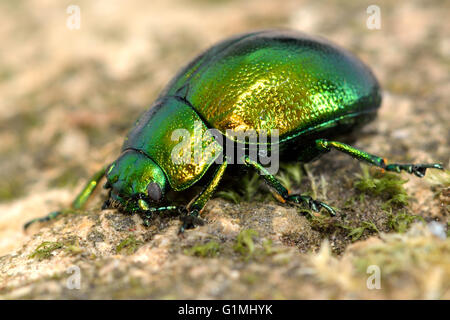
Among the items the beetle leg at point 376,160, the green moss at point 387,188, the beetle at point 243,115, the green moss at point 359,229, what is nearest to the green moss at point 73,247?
the beetle at point 243,115

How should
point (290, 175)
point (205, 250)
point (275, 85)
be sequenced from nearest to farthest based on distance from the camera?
point (205, 250) < point (275, 85) < point (290, 175)

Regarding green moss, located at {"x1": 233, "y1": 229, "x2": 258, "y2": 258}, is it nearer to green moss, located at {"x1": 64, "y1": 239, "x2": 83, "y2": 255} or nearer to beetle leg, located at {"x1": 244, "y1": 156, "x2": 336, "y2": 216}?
beetle leg, located at {"x1": 244, "y1": 156, "x2": 336, "y2": 216}

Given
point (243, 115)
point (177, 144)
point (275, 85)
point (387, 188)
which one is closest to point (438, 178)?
point (387, 188)

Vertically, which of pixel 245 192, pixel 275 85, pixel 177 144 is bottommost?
pixel 245 192

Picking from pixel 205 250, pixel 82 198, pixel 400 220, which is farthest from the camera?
pixel 82 198

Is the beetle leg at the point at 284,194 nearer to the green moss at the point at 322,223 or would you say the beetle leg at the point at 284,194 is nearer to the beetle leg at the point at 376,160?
the green moss at the point at 322,223

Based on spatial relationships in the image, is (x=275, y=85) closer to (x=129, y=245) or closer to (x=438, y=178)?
(x=438, y=178)
